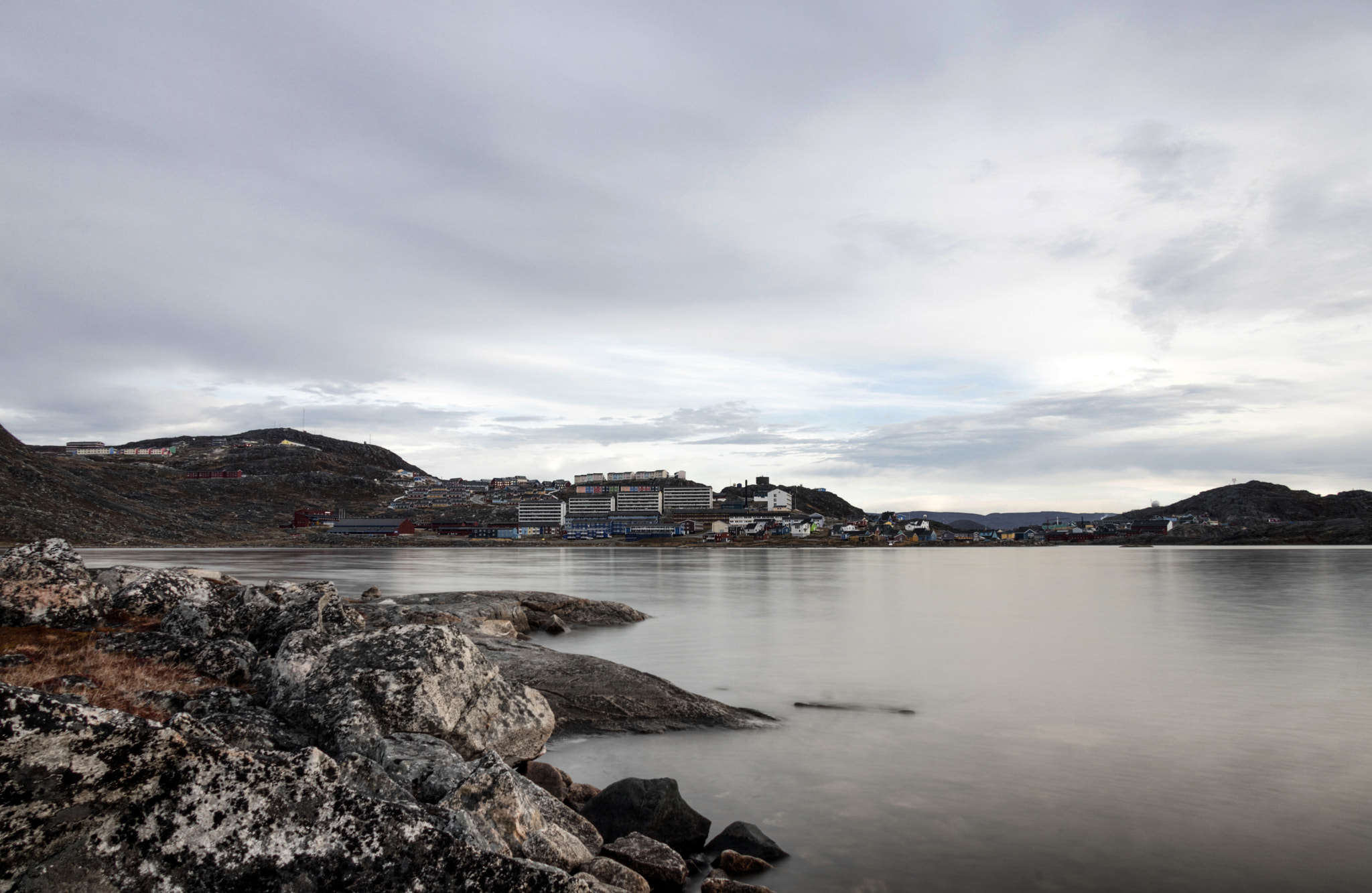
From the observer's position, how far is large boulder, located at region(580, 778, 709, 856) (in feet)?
33.5

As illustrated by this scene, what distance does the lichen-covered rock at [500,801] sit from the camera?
24.2ft

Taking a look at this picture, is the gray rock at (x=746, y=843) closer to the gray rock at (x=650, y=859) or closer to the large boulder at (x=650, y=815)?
the large boulder at (x=650, y=815)

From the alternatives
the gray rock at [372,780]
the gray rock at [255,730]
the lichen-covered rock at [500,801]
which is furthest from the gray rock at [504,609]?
the gray rock at [372,780]

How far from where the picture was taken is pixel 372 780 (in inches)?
269

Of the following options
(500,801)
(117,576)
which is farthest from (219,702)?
(117,576)

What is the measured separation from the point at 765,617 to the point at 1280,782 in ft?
98.7

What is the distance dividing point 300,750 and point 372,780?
3.96 feet

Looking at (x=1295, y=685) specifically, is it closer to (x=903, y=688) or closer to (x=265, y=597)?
(x=903, y=688)

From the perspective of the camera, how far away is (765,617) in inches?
1708

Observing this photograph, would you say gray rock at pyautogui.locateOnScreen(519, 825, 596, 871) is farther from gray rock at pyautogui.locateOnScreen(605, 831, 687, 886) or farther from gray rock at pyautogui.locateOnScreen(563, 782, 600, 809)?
gray rock at pyautogui.locateOnScreen(563, 782, 600, 809)

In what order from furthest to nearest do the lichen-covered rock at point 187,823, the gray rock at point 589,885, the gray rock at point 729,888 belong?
1. the gray rock at point 729,888
2. the gray rock at point 589,885
3. the lichen-covered rock at point 187,823

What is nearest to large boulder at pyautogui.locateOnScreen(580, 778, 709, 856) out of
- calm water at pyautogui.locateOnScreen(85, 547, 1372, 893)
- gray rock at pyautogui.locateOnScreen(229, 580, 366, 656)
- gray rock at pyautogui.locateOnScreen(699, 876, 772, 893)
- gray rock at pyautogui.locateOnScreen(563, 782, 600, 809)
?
gray rock at pyautogui.locateOnScreen(563, 782, 600, 809)

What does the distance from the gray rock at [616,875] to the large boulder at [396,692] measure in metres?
1.79

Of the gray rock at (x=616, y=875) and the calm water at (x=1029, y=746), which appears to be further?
the calm water at (x=1029, y=746)
